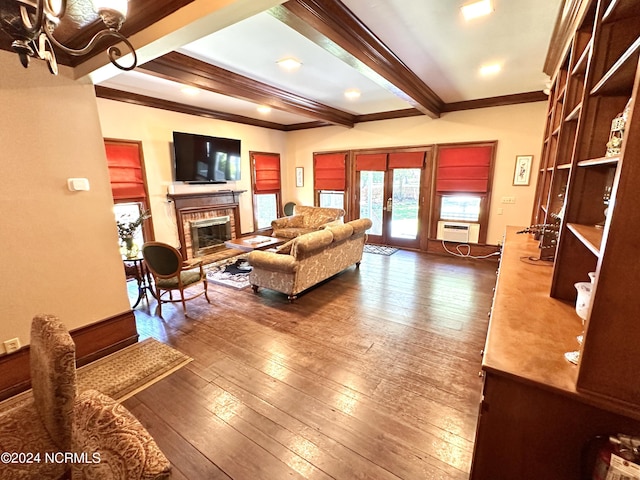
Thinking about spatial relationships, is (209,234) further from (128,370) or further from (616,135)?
(616,135)

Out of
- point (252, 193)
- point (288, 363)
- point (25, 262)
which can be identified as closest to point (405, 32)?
point (288, 363)

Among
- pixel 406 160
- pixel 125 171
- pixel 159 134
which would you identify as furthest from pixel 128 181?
pixel 406 160

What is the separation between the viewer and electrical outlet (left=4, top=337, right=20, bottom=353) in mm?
2160

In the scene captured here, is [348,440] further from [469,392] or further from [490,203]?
[490,203]

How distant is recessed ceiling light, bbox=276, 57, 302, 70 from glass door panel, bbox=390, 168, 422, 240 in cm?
344

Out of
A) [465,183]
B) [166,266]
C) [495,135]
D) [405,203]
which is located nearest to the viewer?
[166,266]

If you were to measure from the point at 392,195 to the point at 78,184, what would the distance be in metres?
5.41

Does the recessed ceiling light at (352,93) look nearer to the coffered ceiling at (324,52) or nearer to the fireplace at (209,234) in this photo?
the coffered ceiling at (324,52)

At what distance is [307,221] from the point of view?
6.48 metres

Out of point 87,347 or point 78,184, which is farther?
point 87,347

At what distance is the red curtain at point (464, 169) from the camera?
17.2 feet

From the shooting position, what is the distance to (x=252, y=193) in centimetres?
668

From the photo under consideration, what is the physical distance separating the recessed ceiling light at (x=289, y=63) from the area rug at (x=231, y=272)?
9.76 ft

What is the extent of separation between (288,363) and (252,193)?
489 cm
